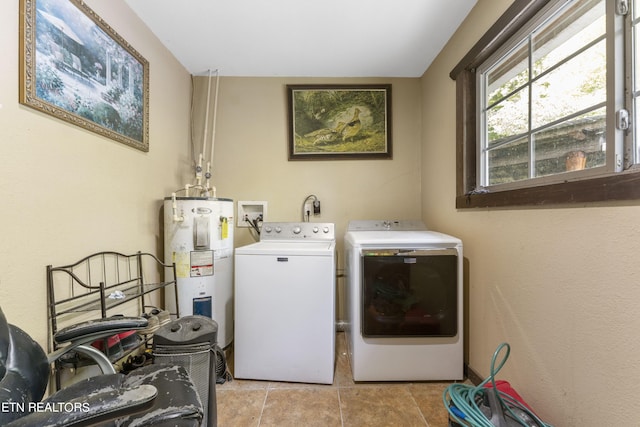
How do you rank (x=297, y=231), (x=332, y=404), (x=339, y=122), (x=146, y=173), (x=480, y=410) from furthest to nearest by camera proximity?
1. (x=339, y=122)
2. (x=297, y=231)
3. (x=146, y=173)
4. (x=332, y=404)
5. (x=480, y=410)

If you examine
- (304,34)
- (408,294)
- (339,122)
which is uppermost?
(304,34)

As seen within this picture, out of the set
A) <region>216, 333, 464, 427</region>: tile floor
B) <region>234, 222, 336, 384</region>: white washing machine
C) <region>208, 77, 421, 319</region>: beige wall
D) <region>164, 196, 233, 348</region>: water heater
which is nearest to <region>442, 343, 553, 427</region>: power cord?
<region>216, 333, 464, 427</region>: tile floor

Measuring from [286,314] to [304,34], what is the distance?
1.89 meters

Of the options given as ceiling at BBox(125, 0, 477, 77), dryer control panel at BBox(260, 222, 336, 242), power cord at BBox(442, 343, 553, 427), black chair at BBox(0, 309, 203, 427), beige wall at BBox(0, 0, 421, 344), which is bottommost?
power cord at BBox(442, 343, 553, 427)

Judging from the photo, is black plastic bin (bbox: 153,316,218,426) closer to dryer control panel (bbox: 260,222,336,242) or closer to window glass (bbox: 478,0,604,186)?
dryer control panel (bbox: 260,222,336,242)

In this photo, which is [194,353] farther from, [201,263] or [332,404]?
[332,404]

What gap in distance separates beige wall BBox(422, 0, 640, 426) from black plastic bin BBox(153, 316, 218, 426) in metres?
1.43

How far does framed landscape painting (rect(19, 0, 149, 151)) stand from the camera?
994 mm

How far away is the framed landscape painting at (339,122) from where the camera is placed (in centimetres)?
230

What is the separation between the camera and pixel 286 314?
5.12ft

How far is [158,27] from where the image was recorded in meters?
1.72

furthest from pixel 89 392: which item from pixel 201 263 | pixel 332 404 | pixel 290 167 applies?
pixel 290 167

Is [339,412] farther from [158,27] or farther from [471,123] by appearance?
[158,27]

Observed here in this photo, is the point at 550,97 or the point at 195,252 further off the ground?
the point at 550,97
